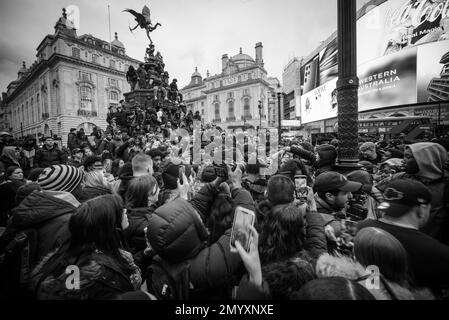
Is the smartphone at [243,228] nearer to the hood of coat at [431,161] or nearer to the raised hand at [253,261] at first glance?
the raised hand at [253,261]

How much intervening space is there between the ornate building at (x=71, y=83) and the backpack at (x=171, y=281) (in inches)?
1662

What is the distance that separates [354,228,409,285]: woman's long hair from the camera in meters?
1.20

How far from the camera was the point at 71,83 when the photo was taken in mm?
37250

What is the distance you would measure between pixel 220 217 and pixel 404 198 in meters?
1.55

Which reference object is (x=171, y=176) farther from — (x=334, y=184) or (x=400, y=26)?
(x=400, y=26)

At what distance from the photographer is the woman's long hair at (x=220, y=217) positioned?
227cm

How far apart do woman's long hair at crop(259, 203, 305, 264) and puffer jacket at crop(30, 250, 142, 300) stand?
3.53ft

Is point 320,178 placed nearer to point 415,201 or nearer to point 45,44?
point 415,201

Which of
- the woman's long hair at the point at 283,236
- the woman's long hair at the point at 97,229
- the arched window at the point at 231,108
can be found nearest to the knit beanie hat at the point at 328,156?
the woman's long hair at the point at 283,236

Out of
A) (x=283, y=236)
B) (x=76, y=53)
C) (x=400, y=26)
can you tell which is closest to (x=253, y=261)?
(x=283, y=236)

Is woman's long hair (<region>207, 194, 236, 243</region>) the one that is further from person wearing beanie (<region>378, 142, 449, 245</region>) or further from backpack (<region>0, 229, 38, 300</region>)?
person wearing beanie (<region>378, 142, 449, 245</region>)

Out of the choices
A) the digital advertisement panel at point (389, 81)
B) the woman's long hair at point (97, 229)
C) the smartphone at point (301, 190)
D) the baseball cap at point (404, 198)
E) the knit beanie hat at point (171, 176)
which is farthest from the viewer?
the digital advertisement panel at point (389, 81)

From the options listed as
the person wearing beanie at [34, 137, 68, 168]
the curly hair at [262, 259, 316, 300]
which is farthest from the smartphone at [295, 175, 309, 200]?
the person wearing beanie at [34, 137, 68, 168]

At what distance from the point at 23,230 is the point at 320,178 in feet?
8.90
